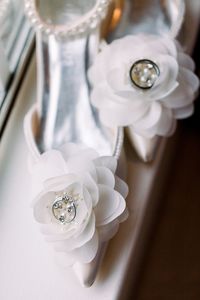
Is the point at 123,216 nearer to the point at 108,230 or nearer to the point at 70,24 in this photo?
the point at 108,230

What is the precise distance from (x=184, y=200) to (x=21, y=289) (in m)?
0.44

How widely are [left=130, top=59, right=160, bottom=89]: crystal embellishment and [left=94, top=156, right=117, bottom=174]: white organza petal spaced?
11cm

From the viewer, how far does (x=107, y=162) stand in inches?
30.4

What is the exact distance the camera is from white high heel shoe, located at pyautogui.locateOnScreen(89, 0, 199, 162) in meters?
0.80

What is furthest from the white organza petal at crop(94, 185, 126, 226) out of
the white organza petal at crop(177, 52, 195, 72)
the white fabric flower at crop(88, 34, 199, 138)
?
the white organza petal at crop(177, 52, 195, 72)

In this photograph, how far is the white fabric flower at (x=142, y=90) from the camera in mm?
805

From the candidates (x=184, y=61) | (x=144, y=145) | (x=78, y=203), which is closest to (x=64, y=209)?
(x=78, y=203)

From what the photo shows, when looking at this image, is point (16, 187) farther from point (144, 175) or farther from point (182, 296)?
point (182, 296)

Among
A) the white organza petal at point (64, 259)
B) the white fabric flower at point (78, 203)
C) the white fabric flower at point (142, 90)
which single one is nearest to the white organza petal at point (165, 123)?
the white fabric flower at point (142, 90)

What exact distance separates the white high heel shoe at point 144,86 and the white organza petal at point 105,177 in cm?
9

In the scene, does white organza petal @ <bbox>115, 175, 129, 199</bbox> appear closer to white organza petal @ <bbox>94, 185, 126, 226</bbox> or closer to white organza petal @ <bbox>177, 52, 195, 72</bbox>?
white organza petal @ <bbox>94, 185, 126, 226</bbox>

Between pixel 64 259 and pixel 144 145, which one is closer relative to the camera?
pixel 64 259

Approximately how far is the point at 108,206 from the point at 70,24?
0.98ft

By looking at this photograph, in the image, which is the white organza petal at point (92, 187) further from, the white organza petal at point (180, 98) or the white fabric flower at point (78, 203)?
the white organza petal at point (180, 98)
